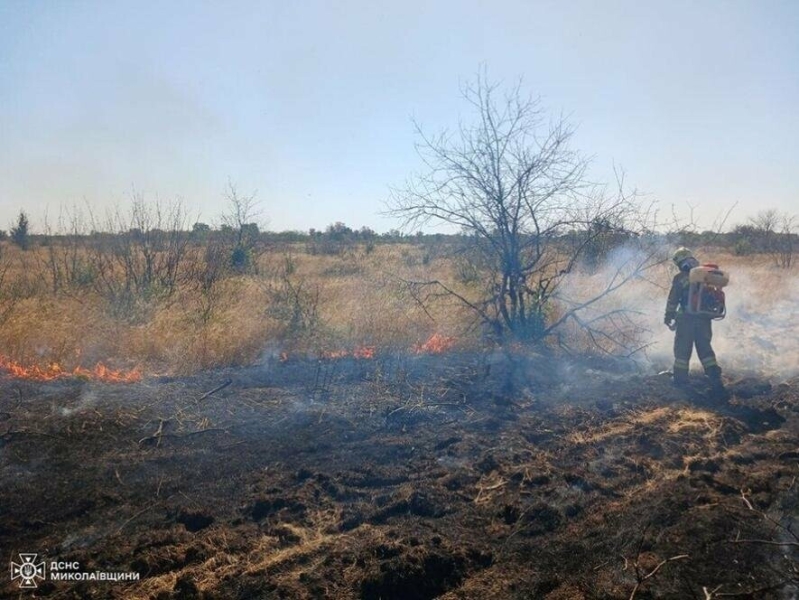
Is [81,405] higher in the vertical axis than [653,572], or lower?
higher

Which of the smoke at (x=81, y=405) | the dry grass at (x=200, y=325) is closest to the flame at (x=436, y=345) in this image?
the dry grass at (x=200, y=325)

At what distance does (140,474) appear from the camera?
4.84m

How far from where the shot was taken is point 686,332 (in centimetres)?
788

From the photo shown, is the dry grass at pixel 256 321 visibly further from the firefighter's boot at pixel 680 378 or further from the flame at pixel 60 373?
the firefighter's boot at pixel 680 378

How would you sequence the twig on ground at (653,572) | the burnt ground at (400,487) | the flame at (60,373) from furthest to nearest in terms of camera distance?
1. the flame at (60,373)
2. the burnt ground at (400,487)
3. the twig on ground at (653,572)

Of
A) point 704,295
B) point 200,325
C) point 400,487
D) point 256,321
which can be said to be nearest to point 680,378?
point 704,295

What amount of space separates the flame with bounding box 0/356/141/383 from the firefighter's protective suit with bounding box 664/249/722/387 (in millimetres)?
7214

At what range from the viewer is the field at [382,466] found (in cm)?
349

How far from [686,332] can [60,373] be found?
27.3 ft

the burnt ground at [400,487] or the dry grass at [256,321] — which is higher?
the dry grass at [256,321]

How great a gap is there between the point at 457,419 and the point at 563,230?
469 centimetres

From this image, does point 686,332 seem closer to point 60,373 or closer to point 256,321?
point 256,321

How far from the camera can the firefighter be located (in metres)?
7.69

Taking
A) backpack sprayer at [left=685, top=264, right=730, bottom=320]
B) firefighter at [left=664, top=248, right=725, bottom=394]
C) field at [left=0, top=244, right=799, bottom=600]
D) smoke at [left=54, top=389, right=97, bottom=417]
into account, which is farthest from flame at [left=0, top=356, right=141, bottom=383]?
backpack sprayer at [left=685, top=264, right=730, bottom=320]
